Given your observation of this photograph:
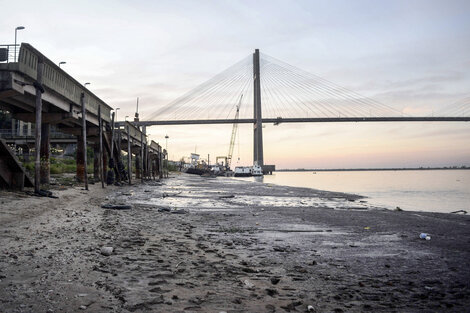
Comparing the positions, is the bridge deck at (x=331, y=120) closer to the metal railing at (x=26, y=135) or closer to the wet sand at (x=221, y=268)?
the metal railing at (x=26, y=135)

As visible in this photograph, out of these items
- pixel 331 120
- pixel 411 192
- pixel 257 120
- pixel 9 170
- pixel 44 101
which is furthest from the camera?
pixel 331 120

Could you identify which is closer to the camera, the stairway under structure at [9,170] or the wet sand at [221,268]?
the wet sand at [221,268]

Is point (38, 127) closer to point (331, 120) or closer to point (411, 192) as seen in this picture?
point (411, 192)

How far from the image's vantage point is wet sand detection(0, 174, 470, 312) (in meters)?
3.13

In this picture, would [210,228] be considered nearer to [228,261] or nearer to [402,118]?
[228,261]

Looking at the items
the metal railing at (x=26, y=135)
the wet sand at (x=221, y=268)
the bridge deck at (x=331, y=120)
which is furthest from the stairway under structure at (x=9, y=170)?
the bridge deck at (x=331, y=120)

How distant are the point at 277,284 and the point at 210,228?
3899mm

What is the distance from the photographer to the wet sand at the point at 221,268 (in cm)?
313

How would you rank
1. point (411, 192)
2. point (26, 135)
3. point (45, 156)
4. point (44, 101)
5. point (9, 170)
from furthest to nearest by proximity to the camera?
point (26, 135)
point (411, 192)
point (45, 156)
point (44, 101)
point (9, 170)

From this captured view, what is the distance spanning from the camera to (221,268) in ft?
14.0

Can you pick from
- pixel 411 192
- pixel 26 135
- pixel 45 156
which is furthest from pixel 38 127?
pixel 26 135

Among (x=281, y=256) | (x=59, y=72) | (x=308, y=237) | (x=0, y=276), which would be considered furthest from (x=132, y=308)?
(x=59, y=72)

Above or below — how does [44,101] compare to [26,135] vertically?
below

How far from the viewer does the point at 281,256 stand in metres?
5.06
